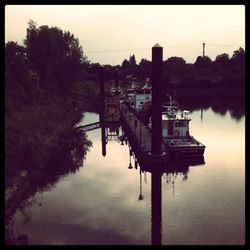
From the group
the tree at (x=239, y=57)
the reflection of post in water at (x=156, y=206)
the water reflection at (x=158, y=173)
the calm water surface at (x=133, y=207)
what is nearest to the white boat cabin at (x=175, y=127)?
the calm water surface at (x=133, y=207)

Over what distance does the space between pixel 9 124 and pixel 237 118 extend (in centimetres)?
4523

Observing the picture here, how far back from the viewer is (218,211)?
23719 millimetres

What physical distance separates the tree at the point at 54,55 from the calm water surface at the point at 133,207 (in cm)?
3746

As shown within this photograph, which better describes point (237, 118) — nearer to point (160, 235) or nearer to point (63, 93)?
point (63, 93)

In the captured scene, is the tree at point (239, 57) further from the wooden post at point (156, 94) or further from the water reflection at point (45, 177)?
Answer: the wooden post at point (156, 94)

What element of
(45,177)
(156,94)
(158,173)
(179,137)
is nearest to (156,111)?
(156,94)

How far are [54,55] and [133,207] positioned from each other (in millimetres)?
51483

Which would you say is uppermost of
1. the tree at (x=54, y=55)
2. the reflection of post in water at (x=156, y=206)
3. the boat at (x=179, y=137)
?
the tree at (x=54, y=55)

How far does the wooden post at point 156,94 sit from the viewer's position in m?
30.1

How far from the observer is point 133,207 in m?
24.5

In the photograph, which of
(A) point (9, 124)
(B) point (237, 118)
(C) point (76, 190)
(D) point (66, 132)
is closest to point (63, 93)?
(D) point (66, 132)

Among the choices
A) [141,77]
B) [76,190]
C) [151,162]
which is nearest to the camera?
[76,190]

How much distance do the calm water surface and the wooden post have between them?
10.4 feet
